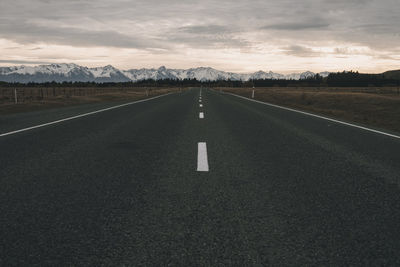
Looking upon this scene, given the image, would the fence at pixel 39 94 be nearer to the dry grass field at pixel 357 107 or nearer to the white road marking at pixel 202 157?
the dry grass field at pixel 357 107

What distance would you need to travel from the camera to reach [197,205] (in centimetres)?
346

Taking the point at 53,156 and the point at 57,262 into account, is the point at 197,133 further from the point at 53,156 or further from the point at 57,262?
the point at 57,262

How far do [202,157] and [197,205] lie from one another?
2.26 meters

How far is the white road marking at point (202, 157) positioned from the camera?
496 cm

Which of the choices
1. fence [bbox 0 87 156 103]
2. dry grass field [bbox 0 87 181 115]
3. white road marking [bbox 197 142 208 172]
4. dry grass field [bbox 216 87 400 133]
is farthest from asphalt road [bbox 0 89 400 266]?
fence [bbox 0 87 156 103]

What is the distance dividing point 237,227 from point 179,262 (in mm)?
749

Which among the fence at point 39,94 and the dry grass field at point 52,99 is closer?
the dry grass field at point 52,99

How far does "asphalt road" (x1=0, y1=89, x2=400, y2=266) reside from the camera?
2482 mm

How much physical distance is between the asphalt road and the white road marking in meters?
0.08

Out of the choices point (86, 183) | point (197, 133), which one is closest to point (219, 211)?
point (86, 183)

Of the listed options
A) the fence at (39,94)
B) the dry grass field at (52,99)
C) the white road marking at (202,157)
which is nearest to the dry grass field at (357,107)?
the white road marking at (202,157)

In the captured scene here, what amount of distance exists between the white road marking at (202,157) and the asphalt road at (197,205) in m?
0.08

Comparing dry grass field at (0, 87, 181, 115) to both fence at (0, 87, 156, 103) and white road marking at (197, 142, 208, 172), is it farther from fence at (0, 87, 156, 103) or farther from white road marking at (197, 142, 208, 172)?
white road marking at (197, 142, 208, 172)

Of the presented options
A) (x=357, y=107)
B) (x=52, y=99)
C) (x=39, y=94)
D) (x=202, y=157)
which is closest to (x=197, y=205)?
(x=202, y=157)
